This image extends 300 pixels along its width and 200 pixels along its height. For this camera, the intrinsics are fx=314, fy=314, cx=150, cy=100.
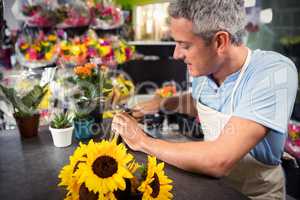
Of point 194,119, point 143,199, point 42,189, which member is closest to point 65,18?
point 194,119

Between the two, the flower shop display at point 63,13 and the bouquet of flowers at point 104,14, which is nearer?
the flower shop display at point 63,13

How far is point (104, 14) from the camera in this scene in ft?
7.62

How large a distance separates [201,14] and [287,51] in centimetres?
218

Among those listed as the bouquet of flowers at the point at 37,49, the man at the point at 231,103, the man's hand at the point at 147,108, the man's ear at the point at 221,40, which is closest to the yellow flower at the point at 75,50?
the bouquet of flowers at the point at 37,49

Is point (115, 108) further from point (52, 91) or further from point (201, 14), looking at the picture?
point (201, 14)

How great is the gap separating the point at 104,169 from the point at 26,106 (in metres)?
0.79

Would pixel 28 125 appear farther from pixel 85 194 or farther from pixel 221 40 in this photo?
pixel 221 40

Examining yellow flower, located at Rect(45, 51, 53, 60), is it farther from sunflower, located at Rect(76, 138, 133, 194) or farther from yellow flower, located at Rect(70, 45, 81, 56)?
sunflower, located at Rect(76, 138, 133, 194)

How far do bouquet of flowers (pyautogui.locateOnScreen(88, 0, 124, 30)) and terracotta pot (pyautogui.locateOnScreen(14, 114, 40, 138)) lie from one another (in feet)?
3.67

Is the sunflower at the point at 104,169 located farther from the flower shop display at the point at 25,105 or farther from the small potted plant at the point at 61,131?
the flower shop display at the point at 25,105

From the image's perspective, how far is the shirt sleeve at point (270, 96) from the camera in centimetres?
112

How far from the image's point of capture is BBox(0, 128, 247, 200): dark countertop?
927 mm

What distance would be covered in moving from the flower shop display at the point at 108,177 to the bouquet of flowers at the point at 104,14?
5.54 feet

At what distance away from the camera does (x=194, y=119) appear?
2328mm
